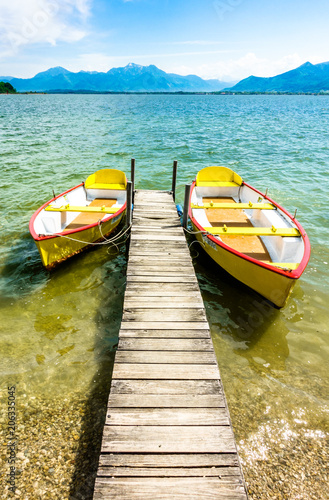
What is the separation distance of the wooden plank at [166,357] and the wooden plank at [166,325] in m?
0.56

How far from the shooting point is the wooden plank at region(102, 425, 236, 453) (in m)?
3.41

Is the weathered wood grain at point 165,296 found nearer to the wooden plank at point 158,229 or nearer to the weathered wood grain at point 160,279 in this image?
the weathered wood grain at point 160,279

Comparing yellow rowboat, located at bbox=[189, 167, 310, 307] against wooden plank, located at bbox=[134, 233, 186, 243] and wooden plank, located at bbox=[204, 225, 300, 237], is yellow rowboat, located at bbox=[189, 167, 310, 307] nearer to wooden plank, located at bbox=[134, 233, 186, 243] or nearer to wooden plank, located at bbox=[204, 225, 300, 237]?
wooden plank, located at bbox=[204, 225, 300, 237]

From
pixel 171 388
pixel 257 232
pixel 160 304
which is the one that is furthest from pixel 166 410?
pixel 257 232

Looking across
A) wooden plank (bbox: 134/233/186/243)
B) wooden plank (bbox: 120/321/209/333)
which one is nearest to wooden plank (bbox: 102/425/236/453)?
wooden plank (bbox: 120/321/209/333)

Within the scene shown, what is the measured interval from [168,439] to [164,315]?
2.30 meters

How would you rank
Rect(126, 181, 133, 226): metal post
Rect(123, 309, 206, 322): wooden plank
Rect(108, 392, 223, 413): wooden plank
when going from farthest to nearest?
Rect(126, 181, 133, 226): metal post < Rect(123, 309, 206, 322): wooden plank < Rect(108, 392, 223, 413): wooden plank

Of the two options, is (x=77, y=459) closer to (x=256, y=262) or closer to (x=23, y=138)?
(x=256, y=262)

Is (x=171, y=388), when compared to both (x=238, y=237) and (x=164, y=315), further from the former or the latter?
(x=238, y=237)

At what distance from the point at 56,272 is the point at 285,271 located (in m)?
6.66

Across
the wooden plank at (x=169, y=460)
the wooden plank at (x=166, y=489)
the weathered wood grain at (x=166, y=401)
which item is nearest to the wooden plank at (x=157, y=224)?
the weathered wood grain at (x=166, y=401)

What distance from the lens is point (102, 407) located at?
4910 millimetres

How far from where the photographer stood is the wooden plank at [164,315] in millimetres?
5434

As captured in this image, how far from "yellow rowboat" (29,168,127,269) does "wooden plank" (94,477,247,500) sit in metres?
6.07
